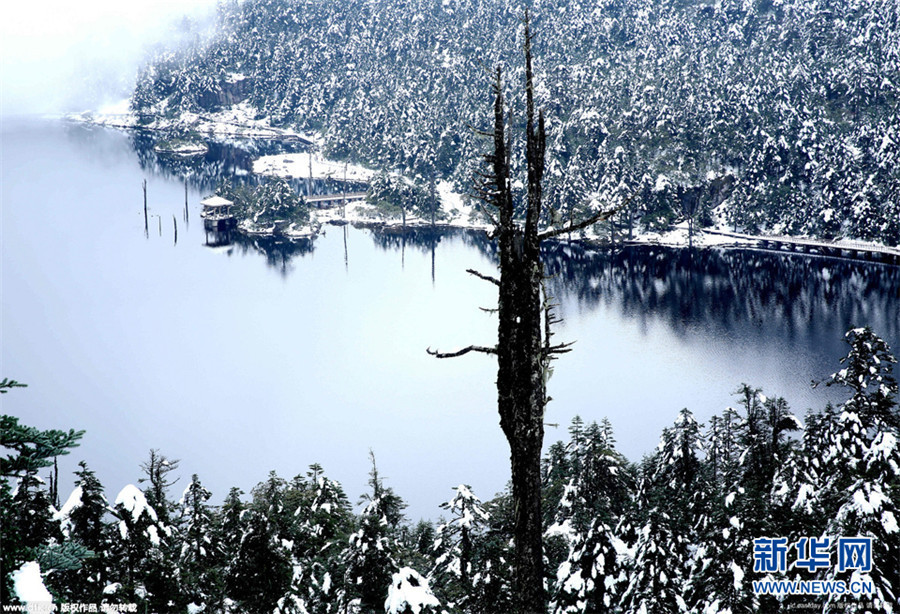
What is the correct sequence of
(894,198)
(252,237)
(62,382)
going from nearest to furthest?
(62,382) → (894,198) → (252,237)

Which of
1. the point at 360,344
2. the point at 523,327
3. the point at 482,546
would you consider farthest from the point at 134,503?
the point at 360,344

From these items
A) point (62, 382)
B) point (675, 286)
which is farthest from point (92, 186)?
point (675, 286)

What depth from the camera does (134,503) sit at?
22.6m

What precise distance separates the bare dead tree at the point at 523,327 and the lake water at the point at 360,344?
32.5 meters

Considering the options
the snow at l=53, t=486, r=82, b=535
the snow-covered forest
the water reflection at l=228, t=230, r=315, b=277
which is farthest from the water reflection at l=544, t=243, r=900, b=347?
the snow at l=53, t=486, r=82, b=535

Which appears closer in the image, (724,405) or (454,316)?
(724,405)

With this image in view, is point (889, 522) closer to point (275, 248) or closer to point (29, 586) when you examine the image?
point (29, 586)

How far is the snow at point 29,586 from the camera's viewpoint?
27.7 ft

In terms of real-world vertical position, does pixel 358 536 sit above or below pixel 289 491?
above

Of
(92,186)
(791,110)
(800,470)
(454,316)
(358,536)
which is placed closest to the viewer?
(358,536)

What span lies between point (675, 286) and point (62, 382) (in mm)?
82218

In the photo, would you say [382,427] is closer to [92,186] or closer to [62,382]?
[62,382]

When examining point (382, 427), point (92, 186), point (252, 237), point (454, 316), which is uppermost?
point (92, 186)

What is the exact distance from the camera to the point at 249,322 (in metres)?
112
